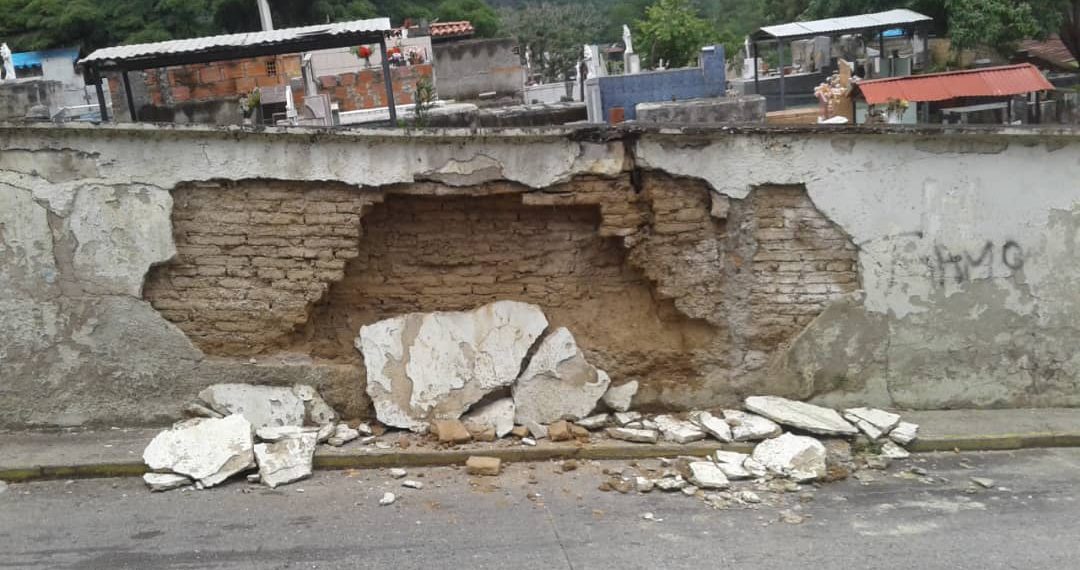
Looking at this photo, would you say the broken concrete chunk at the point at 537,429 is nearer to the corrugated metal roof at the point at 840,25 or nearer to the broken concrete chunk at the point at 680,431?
the broken concrete chunk at the point at 680,431

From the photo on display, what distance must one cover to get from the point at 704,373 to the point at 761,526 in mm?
1414

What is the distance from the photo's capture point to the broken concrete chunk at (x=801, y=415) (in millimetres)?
5418

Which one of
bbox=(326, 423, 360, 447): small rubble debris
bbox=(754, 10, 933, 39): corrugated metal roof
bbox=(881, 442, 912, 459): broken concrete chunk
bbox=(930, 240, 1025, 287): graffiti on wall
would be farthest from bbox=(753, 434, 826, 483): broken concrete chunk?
bbox=(754, 10, 933, 39): corrugated metal roof

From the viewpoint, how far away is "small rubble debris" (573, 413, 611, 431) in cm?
558

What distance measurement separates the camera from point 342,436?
5.41m

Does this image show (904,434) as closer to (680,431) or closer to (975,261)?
(975,261)

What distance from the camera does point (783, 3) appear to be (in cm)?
3328

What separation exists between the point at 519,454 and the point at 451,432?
0.45 meters

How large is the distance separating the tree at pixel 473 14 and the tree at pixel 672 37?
18.4m

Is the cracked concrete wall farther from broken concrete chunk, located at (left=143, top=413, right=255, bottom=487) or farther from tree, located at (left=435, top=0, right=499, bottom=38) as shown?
tree, located at (left=435, top=0, right=499, bottom=38)

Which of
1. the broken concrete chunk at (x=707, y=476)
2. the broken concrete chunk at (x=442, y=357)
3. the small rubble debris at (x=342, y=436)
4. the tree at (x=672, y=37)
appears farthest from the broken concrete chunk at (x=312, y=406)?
the tree at (x=672, y=37)

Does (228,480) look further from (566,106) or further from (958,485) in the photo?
(566,106)

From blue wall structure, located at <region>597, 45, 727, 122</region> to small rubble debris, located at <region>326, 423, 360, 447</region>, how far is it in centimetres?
1073

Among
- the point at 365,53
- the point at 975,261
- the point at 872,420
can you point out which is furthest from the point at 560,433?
the point at 365,53
